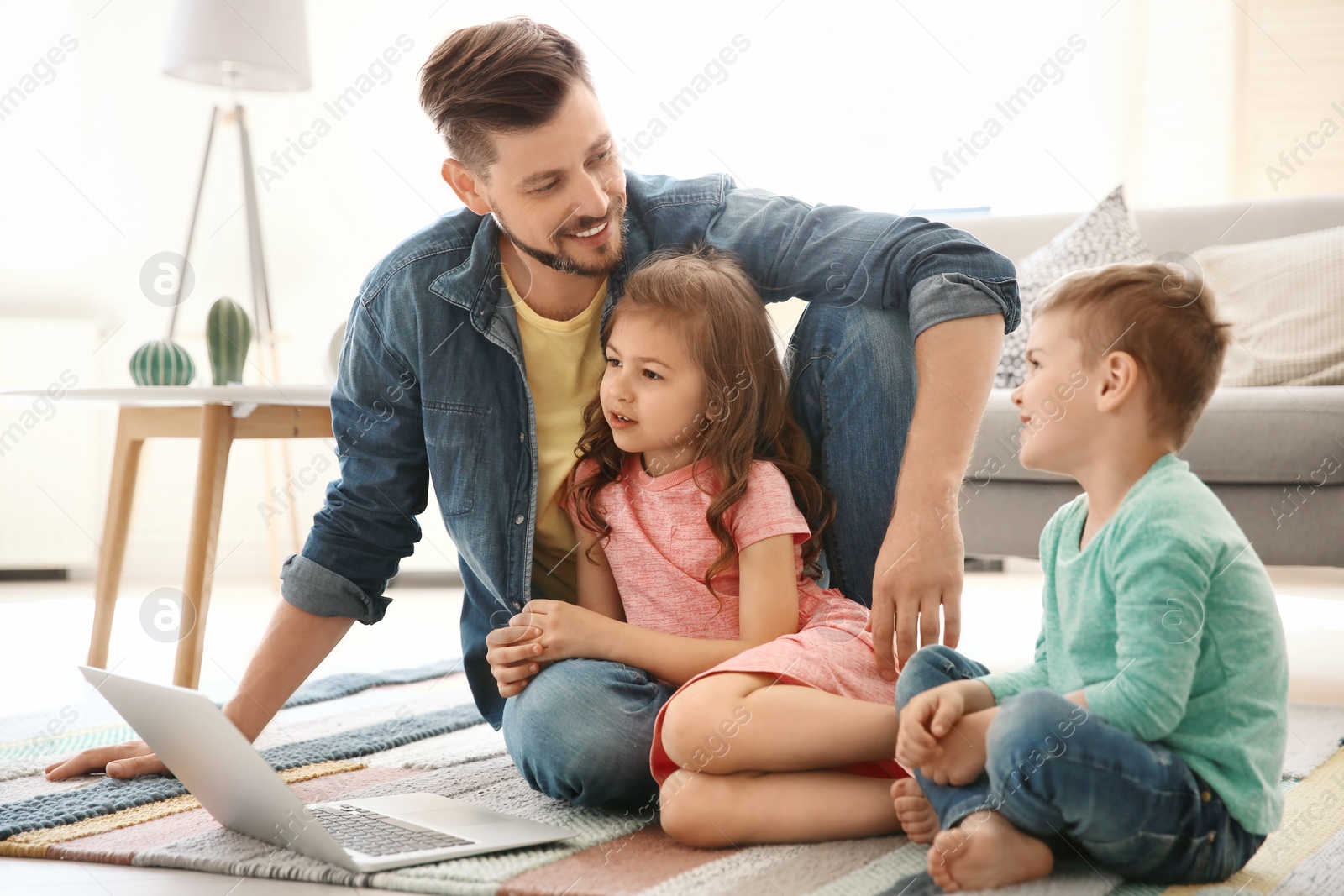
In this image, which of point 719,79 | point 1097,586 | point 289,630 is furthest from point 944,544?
point 719,79

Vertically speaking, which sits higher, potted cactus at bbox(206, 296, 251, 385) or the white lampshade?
the white lampshade

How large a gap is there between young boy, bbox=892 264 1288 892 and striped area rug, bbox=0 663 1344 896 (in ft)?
0.14

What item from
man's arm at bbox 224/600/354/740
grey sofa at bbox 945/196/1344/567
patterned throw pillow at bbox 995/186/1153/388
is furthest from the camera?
patterned throw pillow at bbox 995/186/1153/388

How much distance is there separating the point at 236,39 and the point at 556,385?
1.94m

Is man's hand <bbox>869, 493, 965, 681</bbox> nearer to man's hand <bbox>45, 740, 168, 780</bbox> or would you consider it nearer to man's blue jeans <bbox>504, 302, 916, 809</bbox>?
man's blue jeans <bbox>504, 302, 916, 809</bbox>

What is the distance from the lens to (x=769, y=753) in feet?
2.87

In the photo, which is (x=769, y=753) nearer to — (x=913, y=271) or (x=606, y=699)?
(x=606, y=699)

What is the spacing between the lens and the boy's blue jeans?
2.36ft

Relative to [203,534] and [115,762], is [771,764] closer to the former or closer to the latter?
[115,762]

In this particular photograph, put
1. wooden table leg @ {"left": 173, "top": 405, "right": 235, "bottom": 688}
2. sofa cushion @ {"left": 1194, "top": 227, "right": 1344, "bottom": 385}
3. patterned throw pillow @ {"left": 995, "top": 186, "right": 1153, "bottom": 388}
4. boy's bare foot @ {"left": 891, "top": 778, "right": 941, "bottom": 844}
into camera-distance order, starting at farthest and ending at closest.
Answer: patterned throw pillow @ {"left": 995, "top": 186, "right": 1153, "bottom": 388} < sofa cushion @ {"left": 1194, "top": 227, "right": 1344, "bottom": 385} < wooden table leg @ {"left": 173, "top": 405, "right": 235, "bottom": 688} < boy's bare foot @ {"left": 891, "top": 778, "right": 941, "bottom": 844}

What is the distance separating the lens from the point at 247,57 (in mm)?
2674

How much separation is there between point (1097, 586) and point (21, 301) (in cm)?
308

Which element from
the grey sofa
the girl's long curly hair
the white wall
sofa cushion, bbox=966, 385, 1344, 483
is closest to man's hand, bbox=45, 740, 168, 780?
the girl's long curly hair

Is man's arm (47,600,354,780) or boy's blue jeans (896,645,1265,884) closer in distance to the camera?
boy's blue jeans (896,645,1265,884)
